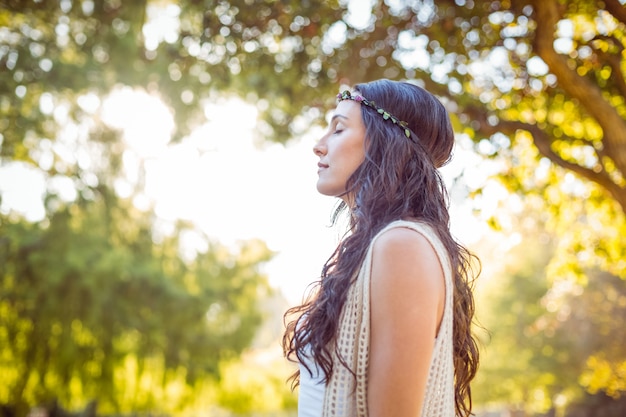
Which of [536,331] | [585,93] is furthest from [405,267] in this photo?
[536,331]

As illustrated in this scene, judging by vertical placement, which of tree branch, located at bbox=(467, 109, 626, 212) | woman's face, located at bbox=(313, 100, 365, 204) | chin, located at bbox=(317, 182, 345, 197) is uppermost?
tree branch, located at bbox=(467, 109, 626, 212)

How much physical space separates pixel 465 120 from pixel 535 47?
1113mm

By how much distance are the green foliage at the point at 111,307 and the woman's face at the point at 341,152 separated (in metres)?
10.5

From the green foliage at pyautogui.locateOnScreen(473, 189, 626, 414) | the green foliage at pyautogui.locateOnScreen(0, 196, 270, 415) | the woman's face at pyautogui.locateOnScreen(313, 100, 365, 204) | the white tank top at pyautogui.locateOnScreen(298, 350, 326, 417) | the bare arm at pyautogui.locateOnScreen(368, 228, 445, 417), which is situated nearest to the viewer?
the bare arm at pyautogui.locateOnScreen(368, 228, 445, 417)

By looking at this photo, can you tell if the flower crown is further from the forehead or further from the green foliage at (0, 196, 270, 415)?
the green foliage at (0, 196, 270, 415)

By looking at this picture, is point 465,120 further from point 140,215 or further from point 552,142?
point 140,215

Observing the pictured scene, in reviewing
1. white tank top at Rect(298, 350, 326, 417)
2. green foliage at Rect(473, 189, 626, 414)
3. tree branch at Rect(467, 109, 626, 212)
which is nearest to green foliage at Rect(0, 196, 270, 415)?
green foliage at Rect(473, 189, 626, 414)

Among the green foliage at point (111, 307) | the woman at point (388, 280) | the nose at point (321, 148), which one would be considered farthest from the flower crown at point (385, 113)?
the green foliage at point (111, 307)

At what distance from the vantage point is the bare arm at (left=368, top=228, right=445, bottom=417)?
1346 mm

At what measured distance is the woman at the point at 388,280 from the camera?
137 cm

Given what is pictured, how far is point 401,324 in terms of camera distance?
1358 mm

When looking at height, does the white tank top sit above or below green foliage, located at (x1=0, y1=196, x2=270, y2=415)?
below

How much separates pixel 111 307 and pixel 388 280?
463 inches

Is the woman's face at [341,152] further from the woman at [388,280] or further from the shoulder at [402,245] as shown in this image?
the shoulder at [402,245]
